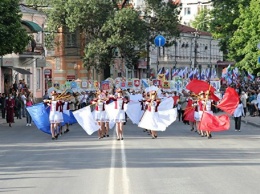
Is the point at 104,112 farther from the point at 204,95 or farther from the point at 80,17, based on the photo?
the point at 80,17

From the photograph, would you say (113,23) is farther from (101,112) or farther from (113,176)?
(113,176)

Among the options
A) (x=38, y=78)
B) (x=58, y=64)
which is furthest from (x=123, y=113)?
(x=58, y=64)

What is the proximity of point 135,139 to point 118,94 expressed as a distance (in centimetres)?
202

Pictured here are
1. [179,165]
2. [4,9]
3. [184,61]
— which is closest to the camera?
[179,165]

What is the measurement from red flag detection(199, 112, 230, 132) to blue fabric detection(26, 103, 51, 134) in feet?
21.0

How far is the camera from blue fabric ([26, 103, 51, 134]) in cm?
3164

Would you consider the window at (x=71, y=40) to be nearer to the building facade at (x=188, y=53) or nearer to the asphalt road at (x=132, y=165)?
the building facade at (x=188, y=53)

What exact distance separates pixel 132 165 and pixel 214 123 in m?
11.3

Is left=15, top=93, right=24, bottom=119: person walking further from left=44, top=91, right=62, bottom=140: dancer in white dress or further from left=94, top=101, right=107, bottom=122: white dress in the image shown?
left=94, top=101, right=107, bottom=122: white dress

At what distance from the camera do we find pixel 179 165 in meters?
18.3

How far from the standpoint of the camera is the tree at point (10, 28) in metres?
37.4

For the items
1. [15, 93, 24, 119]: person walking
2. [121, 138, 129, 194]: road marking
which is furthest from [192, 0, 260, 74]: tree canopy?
[121, 138, 129, 194]: road marking

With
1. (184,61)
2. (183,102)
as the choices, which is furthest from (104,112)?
(184,61)

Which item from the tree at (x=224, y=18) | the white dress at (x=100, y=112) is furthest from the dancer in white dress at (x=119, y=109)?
the tree at (x=224, y=18)
